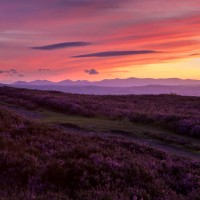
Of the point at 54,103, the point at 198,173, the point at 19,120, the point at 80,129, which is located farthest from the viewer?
the point at 54,103

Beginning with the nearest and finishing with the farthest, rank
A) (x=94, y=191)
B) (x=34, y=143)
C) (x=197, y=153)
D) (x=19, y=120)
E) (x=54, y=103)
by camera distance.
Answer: (x=94, y=191) → (x=34, y=143) → (x=19, y=120) → (x=197, y=153) → (x=54, y=103)

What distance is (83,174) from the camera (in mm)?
10023

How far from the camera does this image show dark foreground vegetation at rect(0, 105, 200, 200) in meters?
8.80

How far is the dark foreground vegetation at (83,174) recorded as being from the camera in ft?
28.9

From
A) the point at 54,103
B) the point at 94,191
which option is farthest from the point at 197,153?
the point at 54,103

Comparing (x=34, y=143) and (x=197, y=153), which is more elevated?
(x=34, y=143)

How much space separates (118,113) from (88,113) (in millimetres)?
2990

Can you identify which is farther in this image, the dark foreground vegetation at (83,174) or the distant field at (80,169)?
the distant field at (80,169)

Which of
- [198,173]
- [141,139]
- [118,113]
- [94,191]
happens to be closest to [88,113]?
[118,113]

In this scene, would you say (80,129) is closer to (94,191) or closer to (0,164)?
(0,164)

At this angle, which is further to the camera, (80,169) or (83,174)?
(80,169)

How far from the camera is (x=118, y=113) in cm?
3356

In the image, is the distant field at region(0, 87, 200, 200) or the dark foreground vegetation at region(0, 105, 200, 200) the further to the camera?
the distant field at region(0, 87, 200, 200)

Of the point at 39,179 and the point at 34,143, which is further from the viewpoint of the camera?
the point at 34,143
